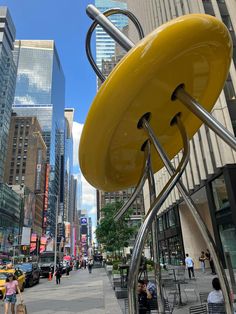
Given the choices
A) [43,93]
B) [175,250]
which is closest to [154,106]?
[175,250]

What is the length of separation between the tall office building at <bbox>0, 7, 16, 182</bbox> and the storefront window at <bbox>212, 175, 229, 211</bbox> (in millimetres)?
80005

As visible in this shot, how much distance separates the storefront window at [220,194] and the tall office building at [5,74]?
262 ft

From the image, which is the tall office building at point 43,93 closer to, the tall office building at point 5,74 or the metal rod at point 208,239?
the tall office building at point 5,74

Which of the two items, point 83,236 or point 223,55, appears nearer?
point 223,55

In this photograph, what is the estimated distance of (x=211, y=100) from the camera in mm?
3449

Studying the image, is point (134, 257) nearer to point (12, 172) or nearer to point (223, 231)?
point (223, 231)

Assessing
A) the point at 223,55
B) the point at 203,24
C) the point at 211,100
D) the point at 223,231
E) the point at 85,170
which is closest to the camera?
the point at 203,24

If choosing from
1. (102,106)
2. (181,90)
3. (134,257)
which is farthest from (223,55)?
(134,257)

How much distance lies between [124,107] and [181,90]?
78 cm

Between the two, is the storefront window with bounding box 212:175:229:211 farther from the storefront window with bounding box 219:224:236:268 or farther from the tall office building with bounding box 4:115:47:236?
the tall office building with bounding box 4:115:47:236

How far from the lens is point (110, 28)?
12.1ft

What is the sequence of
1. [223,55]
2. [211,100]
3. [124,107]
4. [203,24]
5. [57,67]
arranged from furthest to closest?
1. [57,67]
2. [211,100]
3. [223,55]
4. [124,107]
5. [203,24]

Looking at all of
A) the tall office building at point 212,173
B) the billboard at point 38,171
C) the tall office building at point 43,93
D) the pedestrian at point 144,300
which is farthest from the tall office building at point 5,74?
the pedestrian at point 144,300

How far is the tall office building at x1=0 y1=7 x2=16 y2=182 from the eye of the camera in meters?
92.2
